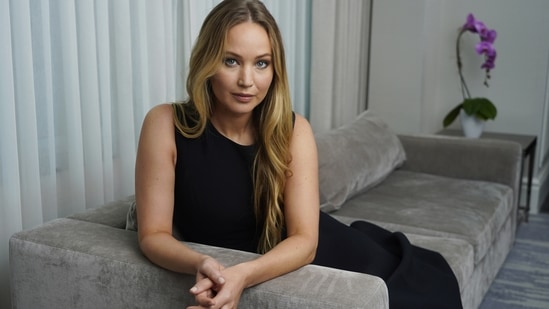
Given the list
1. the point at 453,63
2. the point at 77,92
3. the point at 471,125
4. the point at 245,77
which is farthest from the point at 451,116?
the point at 245,77

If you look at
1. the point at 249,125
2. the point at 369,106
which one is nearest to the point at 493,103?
the point at 369,106

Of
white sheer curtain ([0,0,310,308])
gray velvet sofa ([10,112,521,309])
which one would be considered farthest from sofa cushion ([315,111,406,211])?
white sheer curtain ([0,0,310,308])

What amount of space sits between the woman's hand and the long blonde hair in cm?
34

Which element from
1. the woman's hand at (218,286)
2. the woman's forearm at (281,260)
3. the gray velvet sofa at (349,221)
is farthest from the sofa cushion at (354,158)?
the woman's hand at (218,286)

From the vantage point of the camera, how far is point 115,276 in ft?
4.88

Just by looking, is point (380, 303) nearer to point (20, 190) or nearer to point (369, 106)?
point (20, 190)

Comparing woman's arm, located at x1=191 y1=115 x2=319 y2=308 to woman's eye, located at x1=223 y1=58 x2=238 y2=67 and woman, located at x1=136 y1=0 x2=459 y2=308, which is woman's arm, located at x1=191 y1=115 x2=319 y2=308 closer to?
woman, located at x1=136 y1=0 x2=459 y2=308

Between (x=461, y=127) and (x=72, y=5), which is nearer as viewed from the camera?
(x=72, y=5)

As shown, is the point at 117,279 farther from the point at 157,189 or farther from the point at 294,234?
the point at 294,234

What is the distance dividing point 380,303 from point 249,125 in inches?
22.7

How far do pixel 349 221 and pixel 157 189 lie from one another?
1.09 meters

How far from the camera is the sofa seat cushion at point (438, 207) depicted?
2491 mm

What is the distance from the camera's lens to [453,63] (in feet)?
13.6

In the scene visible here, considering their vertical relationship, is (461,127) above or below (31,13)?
below
